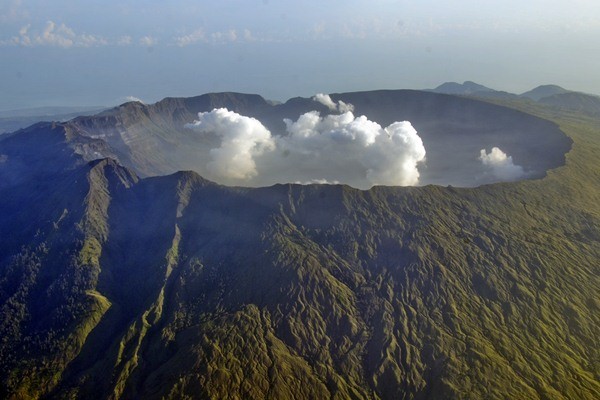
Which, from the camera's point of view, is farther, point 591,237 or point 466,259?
point 591,237

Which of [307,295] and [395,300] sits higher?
[307,295]

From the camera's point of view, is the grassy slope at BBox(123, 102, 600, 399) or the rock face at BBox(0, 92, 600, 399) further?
the rock face at BBox(0, 92, 600, 399)

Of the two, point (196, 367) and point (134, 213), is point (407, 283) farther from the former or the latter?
point (134, 213)

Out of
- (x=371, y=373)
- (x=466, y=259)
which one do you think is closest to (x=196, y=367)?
(x=371, y=373)

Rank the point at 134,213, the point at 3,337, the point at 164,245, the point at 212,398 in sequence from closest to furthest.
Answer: the point at 212,398, the point at 3,337, the point at 164,245, the point at 134,213

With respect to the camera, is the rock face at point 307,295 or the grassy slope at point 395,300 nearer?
the grassy slope at point 395,300

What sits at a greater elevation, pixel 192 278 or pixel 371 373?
pixel 192 278

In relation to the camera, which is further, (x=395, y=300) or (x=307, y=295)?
(x=307, y=295)

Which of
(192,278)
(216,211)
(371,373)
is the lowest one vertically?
(371,373)
